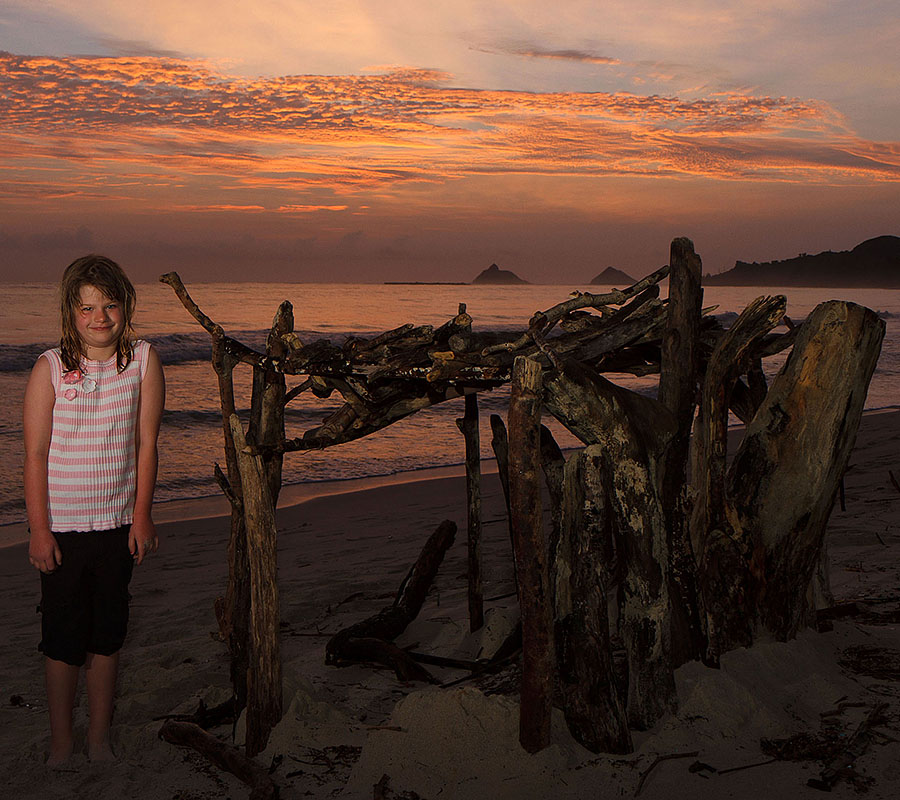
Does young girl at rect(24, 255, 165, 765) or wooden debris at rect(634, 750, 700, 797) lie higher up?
young girl at rect(24, 255, 165, 765)

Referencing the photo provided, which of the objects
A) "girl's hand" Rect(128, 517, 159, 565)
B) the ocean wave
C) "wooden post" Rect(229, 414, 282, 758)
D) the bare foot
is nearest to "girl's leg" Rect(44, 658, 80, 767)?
the bare foot

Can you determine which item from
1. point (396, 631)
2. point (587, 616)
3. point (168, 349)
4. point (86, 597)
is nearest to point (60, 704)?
point (86, 597)

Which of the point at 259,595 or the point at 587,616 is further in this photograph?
the point at 259,595

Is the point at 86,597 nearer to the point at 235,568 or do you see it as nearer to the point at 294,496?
the point at 235,568

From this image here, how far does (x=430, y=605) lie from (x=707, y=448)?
3001mm

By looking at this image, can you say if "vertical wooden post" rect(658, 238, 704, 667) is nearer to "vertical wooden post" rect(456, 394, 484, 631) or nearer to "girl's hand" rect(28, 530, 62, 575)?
"vertical wooden post" rect(456, 394, 484, 631)

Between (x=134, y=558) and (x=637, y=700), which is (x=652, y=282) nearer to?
(x=637, y=700)

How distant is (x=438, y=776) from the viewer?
3809 mm

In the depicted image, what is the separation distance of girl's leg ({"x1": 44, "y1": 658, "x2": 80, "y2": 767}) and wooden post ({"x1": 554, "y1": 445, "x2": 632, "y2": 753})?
2363 millimetres

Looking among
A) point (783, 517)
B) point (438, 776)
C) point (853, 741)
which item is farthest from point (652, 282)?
point (438, 776)

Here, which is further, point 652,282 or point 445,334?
point 652,282

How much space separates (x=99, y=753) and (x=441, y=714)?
1.74 metres

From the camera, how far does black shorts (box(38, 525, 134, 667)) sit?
13.4 ft

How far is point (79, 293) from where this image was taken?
3.99 meters
